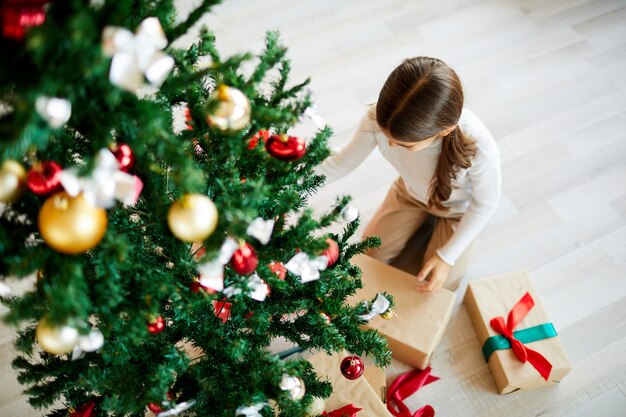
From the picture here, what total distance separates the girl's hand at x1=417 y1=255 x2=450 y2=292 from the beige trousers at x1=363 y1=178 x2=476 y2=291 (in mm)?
122

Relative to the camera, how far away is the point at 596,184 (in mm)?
1788

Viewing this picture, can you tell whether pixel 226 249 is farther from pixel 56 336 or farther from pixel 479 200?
pixel 479 200

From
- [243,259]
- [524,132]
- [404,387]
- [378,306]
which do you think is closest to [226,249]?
[243,259]

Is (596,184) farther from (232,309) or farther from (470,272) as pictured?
(232,309)

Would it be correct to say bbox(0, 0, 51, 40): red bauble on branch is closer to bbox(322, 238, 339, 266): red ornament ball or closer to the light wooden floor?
bbox(322, 238, 339, 266): red ornament ball

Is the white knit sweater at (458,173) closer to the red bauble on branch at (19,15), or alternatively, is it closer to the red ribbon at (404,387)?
the red ribbon at (404,387)

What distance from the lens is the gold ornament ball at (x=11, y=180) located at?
0.52 metres

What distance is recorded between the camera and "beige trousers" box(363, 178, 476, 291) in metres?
1.51

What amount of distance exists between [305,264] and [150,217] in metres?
0.25

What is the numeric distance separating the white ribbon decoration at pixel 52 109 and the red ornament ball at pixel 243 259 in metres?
0.28

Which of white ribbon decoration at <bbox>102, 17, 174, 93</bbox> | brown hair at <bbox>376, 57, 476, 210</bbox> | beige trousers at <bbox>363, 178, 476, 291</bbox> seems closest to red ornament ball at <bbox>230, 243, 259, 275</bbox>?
white ribbon decoration at <bbox>102, 17, 174, 93</bbox>

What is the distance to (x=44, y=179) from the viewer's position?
549 millimetres

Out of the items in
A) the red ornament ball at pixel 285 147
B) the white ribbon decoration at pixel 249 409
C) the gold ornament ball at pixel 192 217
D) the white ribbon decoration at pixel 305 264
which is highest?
the gold ornament ball at pixel 192 217

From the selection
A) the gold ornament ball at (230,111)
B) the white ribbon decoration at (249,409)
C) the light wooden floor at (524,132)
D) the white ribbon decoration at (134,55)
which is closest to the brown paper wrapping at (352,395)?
the light wooden floor at (524,132)
